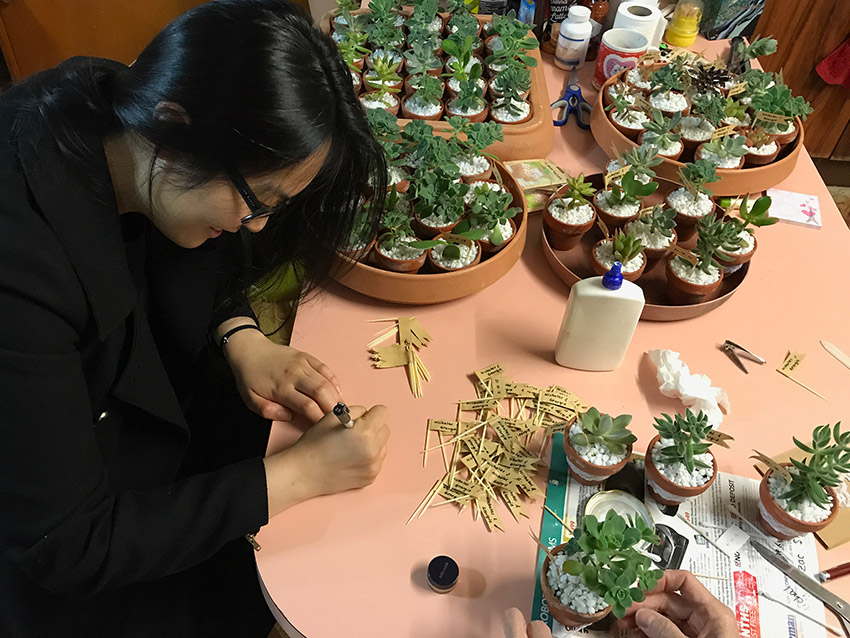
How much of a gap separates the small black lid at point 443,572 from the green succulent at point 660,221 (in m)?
0.69

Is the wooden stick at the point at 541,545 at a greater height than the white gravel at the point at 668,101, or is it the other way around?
the white gravel at the point at 668,101

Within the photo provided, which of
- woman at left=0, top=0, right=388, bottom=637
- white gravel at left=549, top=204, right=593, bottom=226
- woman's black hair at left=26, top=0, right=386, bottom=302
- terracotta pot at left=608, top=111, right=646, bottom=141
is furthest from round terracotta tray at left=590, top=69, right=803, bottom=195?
woman's black hair at left=26, top=0, right=386, bottom=302

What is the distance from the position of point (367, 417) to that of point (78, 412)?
1.20 ft

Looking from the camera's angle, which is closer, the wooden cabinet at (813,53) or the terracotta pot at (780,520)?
the terracotta pot at (780,520)

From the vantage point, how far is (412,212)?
120 centimetres

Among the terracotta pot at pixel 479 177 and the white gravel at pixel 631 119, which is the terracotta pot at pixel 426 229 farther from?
the white gravel at pixel 631 119

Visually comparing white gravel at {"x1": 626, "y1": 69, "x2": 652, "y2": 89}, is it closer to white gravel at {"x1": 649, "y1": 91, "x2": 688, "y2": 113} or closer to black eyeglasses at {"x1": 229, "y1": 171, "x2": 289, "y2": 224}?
white gravel at {"x1": 649, "y1": 91, "x2": 688, "y2": 113}

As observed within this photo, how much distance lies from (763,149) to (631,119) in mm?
274

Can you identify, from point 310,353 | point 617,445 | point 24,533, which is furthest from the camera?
point 310,353

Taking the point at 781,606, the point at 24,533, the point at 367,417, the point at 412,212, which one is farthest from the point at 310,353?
the point at 781,606

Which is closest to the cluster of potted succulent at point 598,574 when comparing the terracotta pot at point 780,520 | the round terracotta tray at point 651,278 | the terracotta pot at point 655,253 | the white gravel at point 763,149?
the terracotta pot at point 780,520

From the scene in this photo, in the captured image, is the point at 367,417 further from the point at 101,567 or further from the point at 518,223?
the point at 518,223

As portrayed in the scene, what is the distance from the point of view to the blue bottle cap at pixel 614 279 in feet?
2.98

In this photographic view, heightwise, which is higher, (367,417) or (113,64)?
(113,64)
